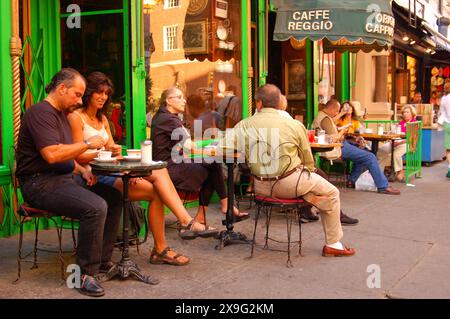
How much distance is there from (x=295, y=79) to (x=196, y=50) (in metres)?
2.93

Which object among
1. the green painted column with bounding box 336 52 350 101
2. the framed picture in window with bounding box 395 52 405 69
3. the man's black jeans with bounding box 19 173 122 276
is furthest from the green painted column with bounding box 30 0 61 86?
the framed picture in window with bounding box 395 52 405 69

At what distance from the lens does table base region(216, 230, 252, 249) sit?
594cm

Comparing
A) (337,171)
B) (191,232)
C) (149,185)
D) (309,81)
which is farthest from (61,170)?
(337,171)

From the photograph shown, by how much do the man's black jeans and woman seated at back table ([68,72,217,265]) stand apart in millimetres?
503

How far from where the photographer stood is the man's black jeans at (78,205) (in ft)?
14.5

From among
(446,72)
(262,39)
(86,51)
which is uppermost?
(446,72)

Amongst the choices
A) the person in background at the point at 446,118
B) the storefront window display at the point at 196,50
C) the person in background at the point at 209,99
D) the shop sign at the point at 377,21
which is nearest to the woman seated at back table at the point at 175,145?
the storefront window display at the point at 196,50

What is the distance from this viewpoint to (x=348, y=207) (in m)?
8.02

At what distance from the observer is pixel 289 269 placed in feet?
17.0

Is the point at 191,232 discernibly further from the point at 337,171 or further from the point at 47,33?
the point at 337,171

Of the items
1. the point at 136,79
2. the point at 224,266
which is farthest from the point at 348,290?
the point at 136,79

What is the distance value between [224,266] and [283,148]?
116 centimetres

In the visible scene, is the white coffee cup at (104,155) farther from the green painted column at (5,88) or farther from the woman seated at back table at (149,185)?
the green painted column at (5,88)
